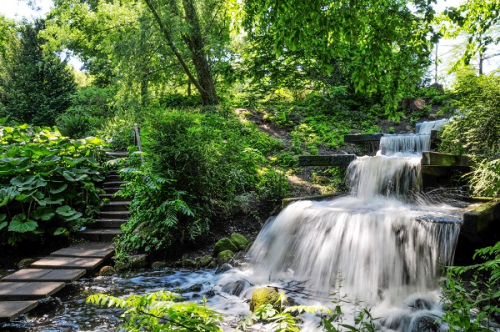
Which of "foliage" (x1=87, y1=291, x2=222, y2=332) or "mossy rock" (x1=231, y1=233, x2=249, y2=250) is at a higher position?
"foliage" (x1=87, y1=291, x2=222, y2=332)

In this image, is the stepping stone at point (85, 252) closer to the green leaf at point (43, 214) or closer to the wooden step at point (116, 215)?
→ the green leaf at point (43, 214)

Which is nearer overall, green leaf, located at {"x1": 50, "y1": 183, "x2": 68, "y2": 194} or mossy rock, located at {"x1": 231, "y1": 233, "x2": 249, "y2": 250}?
mossy rock, located at {"x1": 231, "y1": 233, "x2": 249, "y2": 250}

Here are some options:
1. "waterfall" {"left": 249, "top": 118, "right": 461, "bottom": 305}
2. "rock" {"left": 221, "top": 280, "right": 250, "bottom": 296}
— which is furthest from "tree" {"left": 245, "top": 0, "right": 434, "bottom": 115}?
"rock" {"left": 221, "top": 280, "right": 250, "bottom": 296}

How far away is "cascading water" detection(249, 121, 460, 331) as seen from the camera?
4352mm

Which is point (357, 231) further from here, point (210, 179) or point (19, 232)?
point (19, 232)

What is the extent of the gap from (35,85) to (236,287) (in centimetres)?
1556

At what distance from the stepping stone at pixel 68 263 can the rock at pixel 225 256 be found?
6.82ft

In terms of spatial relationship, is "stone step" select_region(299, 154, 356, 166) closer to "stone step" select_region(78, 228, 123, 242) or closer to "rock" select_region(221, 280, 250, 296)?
"rock" select_region(221, 280, 250, 296)

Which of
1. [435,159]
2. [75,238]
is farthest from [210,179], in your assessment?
[435,159]

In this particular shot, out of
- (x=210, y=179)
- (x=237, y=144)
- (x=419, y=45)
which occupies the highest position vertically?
(x=419, y=45)

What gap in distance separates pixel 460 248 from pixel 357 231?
1330mm

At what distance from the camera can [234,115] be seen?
42.1 ft

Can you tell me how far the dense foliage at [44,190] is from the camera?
6.49 meters

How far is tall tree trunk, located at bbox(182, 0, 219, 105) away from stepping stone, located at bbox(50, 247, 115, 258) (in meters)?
7.79
